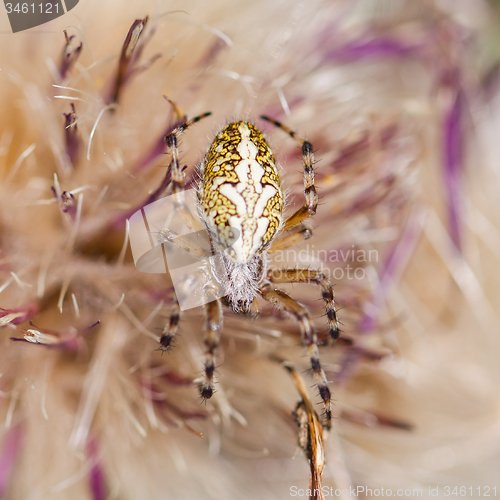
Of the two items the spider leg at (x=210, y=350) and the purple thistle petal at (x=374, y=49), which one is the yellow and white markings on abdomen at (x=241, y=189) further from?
the purple thistle petal at (x=374, y=49)

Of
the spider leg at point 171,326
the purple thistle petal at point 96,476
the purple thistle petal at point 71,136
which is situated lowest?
the purple thistle petal at point 96,476

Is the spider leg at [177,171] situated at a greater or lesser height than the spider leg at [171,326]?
greater

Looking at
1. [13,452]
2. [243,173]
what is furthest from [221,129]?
[13,452]

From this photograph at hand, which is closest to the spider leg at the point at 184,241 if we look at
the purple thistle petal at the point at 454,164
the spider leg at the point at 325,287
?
the spider leg at the point at 325,287

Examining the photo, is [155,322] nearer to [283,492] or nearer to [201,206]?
[201,206]

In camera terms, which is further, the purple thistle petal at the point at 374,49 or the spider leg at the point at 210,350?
the purple thistle petal at the point at 374,49

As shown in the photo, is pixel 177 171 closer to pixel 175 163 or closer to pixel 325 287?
pixel 175 163

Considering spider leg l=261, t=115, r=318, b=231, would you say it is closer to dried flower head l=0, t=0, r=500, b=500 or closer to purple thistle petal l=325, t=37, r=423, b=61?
dried flower head l=0, t=0, r=500, b=500
